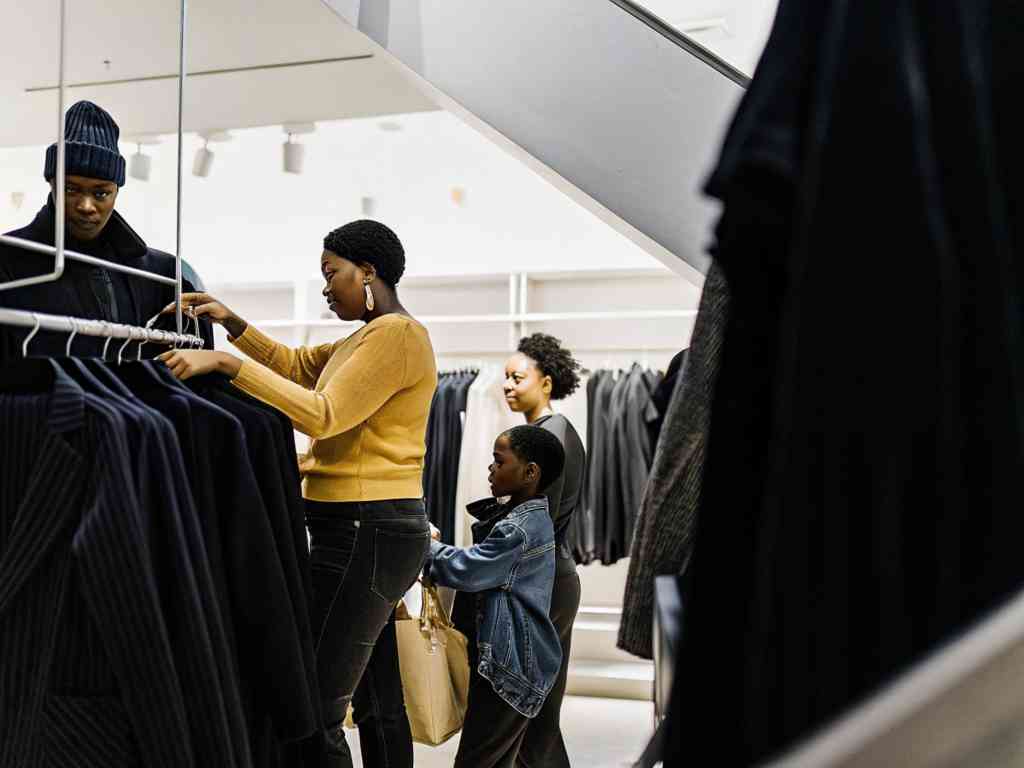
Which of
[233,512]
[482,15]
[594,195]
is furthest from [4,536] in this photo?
[482,15]

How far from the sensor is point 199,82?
11.2ft

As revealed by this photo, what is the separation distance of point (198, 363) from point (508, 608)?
125 centimetres

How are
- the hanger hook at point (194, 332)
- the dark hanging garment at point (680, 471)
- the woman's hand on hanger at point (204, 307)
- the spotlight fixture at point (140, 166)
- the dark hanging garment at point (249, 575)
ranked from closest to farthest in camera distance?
the dark hanging garment at point (680, 471) < the dark hanging garment at point (249, 575) < the hanger hook at point (194, 332) < the woman's hand on hanger at point (204, 307) < the spotlight fixture at point (140, 166)

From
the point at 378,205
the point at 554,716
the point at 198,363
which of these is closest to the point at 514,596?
the point at 554,716

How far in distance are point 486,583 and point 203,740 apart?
4.13ft

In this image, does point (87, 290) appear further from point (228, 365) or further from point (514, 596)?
point (514, 596)

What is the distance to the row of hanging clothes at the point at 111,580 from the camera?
1.34 metres

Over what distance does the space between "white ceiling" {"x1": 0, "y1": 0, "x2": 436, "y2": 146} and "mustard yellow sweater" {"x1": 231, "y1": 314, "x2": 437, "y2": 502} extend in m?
0.81

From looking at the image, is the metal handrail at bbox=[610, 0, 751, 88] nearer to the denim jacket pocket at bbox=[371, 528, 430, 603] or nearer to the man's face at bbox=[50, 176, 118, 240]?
the man's face at bbox=[50, 176, 118, 240]

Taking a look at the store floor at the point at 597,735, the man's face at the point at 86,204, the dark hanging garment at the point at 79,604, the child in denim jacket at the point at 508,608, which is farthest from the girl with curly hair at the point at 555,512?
the dark hanging garment at the point at 79,604

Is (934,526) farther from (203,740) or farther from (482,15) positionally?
(482,15)

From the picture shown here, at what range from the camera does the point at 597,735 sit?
→ 4.20 metres

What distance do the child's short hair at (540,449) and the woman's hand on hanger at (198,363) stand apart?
3.70 feet

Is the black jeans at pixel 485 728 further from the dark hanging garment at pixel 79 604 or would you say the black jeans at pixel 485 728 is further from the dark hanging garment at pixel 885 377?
the dark hanging garment at pixel 885 377
